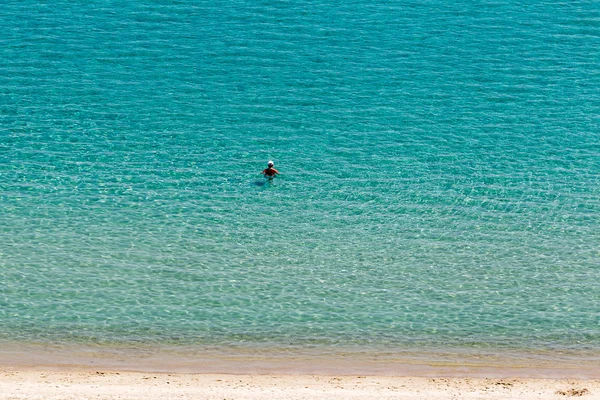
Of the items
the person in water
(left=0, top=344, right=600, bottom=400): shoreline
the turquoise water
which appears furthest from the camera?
the person in water

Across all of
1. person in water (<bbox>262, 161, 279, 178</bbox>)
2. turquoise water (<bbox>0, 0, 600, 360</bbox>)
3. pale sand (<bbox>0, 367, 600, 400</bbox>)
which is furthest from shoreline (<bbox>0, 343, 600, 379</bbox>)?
person in water (<bbox>262, 161, 279, 178</bbox>)

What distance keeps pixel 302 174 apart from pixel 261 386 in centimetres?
1901

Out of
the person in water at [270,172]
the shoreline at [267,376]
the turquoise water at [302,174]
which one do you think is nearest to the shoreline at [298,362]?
the shoreline at [267,376]

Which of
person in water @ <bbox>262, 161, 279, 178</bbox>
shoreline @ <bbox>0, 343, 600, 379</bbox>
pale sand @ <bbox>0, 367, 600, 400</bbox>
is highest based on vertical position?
person in water @ <bbox>262, 161, 279, 178</bbox>

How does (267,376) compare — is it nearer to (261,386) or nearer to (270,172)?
(261,386)

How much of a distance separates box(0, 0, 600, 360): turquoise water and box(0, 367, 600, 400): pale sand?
8.94ft

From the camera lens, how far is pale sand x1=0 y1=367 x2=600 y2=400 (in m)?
35.1

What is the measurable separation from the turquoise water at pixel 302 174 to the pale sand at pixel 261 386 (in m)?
2.72

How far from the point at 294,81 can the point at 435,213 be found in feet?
55.4

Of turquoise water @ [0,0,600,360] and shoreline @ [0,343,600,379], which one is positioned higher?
turquoise water @ [0,0,600,360]

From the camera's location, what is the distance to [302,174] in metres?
53.6

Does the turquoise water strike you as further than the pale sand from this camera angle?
Yes

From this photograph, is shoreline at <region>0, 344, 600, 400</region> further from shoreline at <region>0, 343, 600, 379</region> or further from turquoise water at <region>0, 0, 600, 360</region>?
turquoise water at <region>0, 0, 600, 360</region>

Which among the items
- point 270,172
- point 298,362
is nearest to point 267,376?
point 298,362
